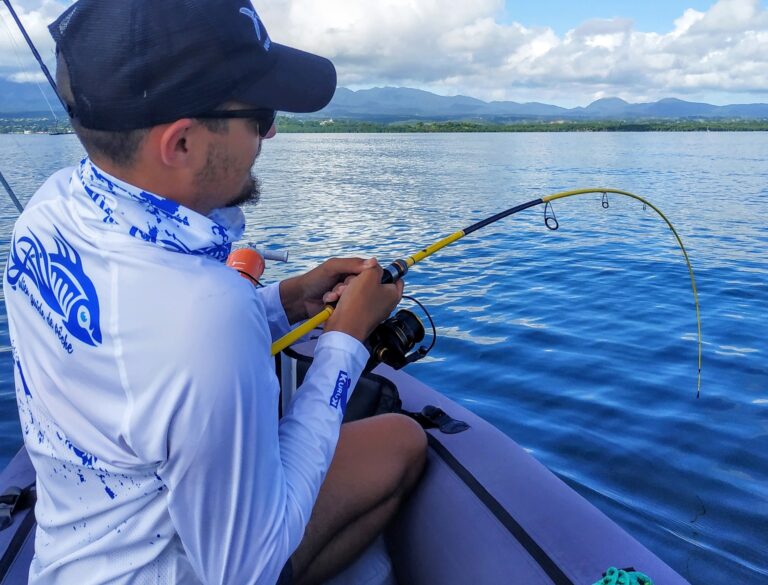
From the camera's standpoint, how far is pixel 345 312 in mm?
1653

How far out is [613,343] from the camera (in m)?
6.10

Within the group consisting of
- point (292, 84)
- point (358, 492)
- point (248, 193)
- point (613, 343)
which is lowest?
point (613, 343)

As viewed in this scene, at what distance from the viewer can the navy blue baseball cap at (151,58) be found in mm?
1224

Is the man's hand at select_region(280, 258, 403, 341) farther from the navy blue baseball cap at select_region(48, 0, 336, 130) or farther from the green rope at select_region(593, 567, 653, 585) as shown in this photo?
the green rope at select_region(593, 567, 653, 585)

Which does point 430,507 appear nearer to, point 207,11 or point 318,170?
point 207,11

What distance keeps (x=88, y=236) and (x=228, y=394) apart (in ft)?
1.28

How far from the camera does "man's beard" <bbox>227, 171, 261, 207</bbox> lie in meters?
1.44

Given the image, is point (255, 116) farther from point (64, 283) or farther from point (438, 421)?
point (438, 421)

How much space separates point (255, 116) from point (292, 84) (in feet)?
0.47

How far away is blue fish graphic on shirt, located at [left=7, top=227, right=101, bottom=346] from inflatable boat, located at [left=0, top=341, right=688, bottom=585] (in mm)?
1129

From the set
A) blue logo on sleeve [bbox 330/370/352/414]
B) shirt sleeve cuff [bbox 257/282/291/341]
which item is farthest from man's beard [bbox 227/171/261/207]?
shirt sleeve cuff [bbox 257/282/291/341]

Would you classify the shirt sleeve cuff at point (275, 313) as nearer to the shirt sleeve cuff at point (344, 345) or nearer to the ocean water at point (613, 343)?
the shirt sleeve cuff at point (344, 345)

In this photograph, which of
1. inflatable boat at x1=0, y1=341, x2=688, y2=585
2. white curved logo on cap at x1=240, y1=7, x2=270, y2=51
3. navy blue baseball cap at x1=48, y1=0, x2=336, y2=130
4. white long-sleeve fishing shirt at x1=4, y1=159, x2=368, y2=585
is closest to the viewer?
white long-sleeve fishing shirt at x1=4, y1=159, x2=368, y2=585

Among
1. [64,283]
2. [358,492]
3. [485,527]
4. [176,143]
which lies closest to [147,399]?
[64,283]
